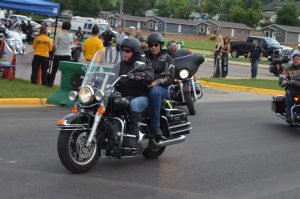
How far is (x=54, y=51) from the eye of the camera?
50.2 ft

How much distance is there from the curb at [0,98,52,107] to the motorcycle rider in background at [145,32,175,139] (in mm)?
5477

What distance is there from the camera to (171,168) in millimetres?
7844

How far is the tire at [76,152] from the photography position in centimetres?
676

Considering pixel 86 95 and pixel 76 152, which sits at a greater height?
pixel 86 95

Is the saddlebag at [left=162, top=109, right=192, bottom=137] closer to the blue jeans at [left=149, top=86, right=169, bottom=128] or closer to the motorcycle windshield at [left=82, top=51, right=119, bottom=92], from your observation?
the blue jeans at [left=149, top=86, right=169, bottom=128]

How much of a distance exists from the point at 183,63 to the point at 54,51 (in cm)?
399

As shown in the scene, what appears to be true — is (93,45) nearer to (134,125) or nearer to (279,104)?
(279,104)

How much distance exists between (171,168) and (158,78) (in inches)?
49.1

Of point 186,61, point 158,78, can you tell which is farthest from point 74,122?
point 186,61

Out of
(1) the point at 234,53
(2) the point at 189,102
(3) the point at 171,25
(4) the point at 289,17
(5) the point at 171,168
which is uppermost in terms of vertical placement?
(4) the point at 289,17

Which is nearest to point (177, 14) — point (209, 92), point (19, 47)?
point (19, 47)

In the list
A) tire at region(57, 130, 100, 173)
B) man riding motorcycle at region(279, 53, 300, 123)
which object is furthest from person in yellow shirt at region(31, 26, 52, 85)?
tire at region(57, 130, 100, 173)

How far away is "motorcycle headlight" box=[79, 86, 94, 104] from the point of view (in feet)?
22.4

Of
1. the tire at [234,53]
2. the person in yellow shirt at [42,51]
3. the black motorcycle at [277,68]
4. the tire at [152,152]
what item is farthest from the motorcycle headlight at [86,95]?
the tire at [234,53]
